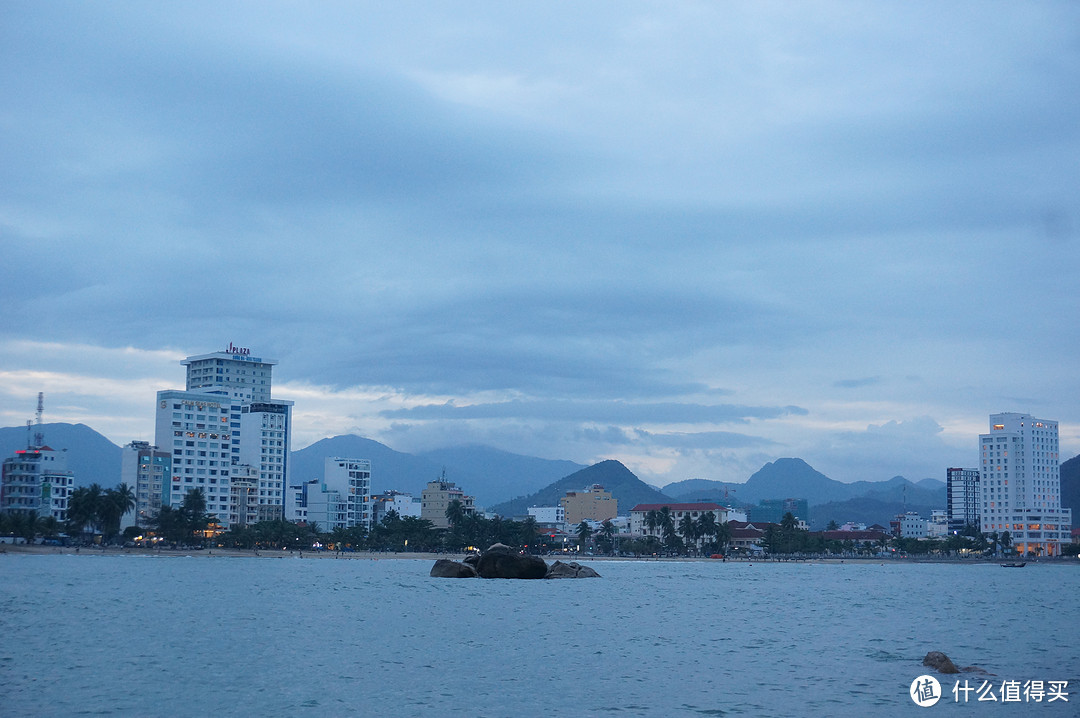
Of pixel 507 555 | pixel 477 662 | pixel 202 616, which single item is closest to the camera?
pixel 477 662

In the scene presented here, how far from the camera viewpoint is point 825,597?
10250 centimetres

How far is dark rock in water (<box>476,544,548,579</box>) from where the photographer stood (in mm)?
139250

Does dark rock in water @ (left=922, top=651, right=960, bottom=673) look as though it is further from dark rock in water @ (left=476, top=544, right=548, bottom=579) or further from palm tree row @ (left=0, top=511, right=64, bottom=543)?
palm tree row @ (left=0, top=511, right=64, bottom=543)

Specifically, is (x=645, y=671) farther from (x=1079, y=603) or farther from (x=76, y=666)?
(x=1079, y=603)

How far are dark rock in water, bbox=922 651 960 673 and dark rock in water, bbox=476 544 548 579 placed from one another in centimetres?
9622

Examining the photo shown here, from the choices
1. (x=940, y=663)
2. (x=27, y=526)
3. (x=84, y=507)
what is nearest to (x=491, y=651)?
(x=940, y=663)

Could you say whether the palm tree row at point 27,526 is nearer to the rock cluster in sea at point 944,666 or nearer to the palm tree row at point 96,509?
the palm tree row at point 96,509

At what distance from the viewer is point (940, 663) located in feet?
145

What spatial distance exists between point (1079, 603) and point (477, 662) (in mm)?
76488

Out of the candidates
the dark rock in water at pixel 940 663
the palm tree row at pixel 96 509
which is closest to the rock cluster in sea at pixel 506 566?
the palm tree row at pixel 96 509

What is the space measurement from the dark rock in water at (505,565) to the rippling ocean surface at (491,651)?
1544 inches

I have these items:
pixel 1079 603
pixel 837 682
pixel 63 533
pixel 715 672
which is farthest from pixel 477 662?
pixel 63 533

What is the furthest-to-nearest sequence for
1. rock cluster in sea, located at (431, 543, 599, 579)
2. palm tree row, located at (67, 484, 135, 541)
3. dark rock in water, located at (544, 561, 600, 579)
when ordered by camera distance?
palm tree row, located at (67, 484, 135, 541) < dark rock in water, located at (544, 561, 600, 579) < rock cluster in sea, located at (431, 543, 599, 579)

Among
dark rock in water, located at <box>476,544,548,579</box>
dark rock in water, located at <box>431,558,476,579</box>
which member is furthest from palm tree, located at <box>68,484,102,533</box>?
dark rock in water, located at <box>476,544,548,579</box>
